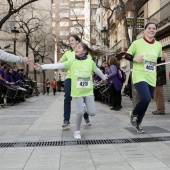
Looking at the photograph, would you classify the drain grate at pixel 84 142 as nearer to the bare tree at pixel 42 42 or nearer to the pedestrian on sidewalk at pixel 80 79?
the pedestrian on sidewalk at pixel 80 79

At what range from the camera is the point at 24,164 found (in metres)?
4.16

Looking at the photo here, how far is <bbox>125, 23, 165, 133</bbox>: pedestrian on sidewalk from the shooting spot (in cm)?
597

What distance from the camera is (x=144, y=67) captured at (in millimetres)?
6047

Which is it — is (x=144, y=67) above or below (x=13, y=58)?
below

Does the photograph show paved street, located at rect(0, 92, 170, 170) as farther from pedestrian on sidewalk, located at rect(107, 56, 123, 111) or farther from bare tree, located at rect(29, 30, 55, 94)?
bare tree, located at rect(29, 30, 55, 94)

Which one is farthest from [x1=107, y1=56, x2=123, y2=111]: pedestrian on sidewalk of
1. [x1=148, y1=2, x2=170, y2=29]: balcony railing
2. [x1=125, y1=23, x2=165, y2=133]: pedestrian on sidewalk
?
[x1=148, y1=2, x2=170, y2=29]: balcony railing

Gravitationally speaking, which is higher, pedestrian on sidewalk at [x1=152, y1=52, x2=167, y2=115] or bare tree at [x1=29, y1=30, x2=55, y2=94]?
bare tree at [x1=29, y1=30, x2=55, y2=94]

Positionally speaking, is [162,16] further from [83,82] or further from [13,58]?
[13,58]

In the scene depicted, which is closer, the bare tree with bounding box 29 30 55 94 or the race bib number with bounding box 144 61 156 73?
the race bib number with bounding box 144 61 156 73

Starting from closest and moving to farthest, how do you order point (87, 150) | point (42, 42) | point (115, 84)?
point (87, 150), point (115, 84), point (42, 42)

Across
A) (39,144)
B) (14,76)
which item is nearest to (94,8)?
(14,76)

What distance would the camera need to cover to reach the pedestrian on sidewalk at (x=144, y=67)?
19.6 feet

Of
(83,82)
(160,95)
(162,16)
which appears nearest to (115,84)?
(160,95)

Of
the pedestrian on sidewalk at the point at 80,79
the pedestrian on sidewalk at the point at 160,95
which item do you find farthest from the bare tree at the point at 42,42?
the pedestrian on sidewalk at the point at 80,79
